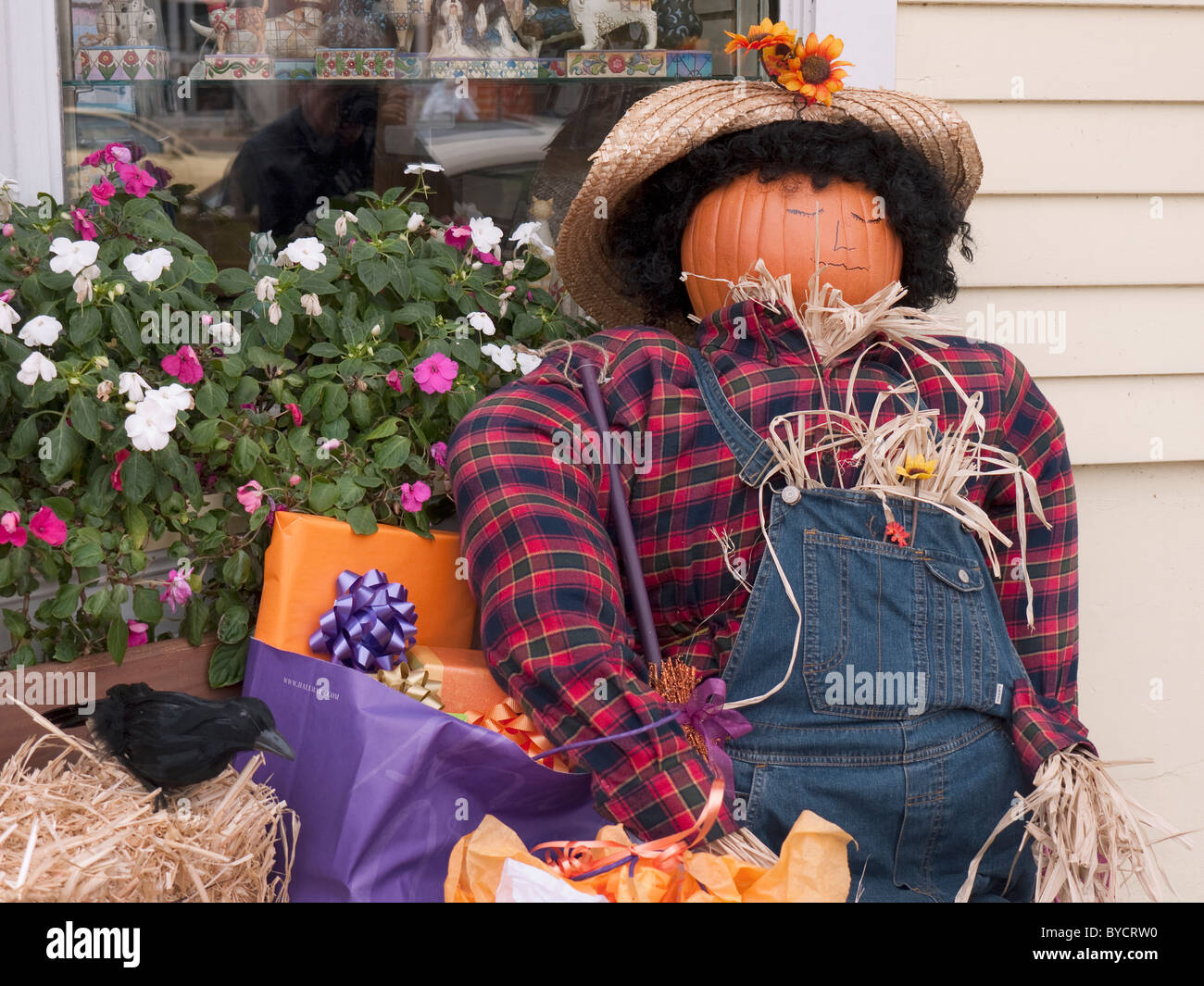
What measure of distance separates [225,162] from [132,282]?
0.64m

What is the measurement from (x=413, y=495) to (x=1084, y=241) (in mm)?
1612

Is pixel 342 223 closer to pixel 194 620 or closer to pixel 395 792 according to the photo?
pixel 194 620

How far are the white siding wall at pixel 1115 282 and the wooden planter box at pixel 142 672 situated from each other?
5.54 feet

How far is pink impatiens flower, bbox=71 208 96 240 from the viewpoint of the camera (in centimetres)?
179

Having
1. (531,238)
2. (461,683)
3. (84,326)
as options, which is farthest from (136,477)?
(531,238)

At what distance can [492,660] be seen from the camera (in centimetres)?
162

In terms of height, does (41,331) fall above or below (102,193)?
below

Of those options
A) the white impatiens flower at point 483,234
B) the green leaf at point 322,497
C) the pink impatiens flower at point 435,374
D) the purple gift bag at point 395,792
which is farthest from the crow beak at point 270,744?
the white impatiens flower at point 483,234

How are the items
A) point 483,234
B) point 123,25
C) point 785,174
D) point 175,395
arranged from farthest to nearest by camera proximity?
point 123,25, point 483,234, point 785,174, point 175,395

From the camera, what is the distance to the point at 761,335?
5.97 feet

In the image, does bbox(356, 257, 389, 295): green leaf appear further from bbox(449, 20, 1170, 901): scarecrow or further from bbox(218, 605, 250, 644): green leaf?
bbox(218, 605, 250, 644): green leaf

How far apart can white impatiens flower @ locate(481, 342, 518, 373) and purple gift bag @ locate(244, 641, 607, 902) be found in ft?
2.07

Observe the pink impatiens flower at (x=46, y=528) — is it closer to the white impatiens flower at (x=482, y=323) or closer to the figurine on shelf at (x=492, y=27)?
the white impatiens flower at (x=482, y=323)

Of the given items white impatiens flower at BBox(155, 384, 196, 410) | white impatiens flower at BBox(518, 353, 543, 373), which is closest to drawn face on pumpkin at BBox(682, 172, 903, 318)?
white impatiens flower at BBox(518, 353, 543, 373)
